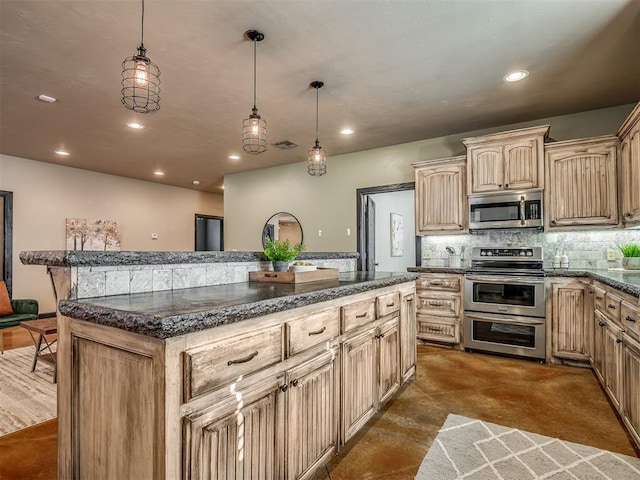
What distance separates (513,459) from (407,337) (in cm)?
104

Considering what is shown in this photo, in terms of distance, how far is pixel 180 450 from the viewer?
3.55 feet

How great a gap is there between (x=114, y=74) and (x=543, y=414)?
172 inches

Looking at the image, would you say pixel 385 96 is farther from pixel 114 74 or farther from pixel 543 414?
pixel 543 414

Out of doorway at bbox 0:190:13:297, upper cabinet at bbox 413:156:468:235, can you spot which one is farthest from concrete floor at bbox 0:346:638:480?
doorway at bbox 0:190:13:297

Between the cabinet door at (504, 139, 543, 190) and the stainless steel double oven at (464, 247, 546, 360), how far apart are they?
2.33ft

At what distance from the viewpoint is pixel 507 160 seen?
391 cm

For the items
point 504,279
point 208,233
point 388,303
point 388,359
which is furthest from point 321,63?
point 208,233

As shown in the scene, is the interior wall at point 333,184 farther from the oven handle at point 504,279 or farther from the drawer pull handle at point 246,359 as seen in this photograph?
the drawer pull handle at point 246,359

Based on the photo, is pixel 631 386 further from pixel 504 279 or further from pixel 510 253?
pixel 510 253

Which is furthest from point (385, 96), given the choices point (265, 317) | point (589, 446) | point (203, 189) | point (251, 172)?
point (203, 189)

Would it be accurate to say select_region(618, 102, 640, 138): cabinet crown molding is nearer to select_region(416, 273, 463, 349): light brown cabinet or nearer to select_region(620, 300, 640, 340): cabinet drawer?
select_region(620, 300, 640, 340): cabinet drawer

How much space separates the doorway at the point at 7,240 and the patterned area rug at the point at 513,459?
271 inches

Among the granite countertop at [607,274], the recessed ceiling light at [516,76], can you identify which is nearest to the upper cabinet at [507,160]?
the recessed ceiling light at [516,76]

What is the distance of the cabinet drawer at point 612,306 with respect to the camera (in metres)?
2.34
